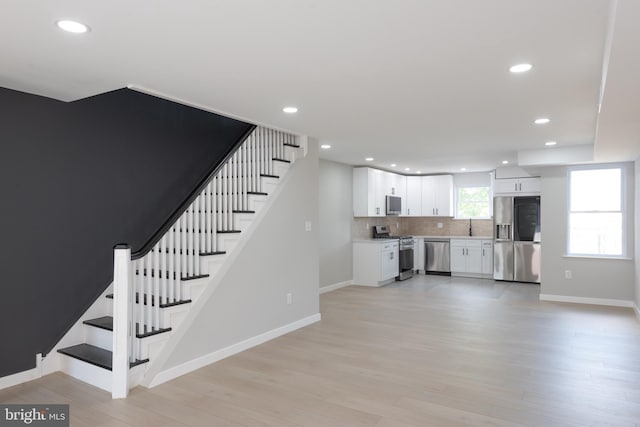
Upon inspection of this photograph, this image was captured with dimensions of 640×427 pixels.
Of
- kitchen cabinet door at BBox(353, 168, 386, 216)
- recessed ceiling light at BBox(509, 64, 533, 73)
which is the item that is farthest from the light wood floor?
kitchen cabinet door at BBox(353, 168, 386, 216)

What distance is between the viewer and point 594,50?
2.54m

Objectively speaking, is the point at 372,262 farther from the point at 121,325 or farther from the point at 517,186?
the point at 121,325

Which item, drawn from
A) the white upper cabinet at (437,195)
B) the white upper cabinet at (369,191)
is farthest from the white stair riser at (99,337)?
the white upper cabinet at (437,195)

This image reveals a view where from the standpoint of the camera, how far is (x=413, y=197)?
33.2 feet

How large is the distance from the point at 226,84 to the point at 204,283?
1878 mm

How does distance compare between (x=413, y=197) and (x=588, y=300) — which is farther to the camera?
(x=413, y=197)

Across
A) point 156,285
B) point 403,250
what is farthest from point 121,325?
point 403,250

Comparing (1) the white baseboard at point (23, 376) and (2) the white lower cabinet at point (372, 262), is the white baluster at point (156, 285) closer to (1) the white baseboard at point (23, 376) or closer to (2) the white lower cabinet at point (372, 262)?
(1) the white baseboard at point (23, 376)

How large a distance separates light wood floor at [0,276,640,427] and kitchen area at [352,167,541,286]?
2.83 meters

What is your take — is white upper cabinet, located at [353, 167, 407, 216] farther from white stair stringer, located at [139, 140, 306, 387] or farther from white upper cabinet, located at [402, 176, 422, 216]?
white stair stringer, located at [139, 140, 306, 387]

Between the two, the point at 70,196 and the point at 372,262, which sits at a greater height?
the point at 70,196

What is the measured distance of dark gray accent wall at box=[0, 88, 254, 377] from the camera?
340 centimetres

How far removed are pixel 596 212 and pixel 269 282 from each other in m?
5.50

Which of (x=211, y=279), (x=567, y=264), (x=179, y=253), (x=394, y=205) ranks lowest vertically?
(x=567, y=264)
